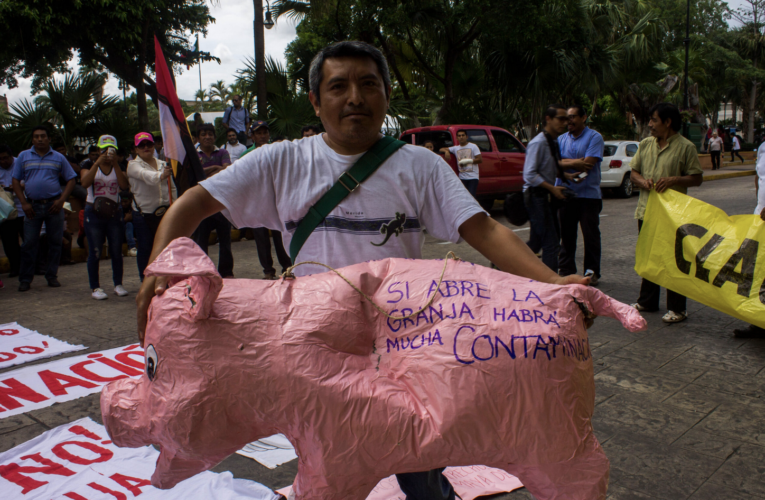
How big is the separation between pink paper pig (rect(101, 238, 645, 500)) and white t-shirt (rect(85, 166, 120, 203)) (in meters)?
5.65

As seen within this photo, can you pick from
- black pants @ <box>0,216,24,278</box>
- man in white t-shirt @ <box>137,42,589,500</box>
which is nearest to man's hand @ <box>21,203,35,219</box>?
black pants @ <box>0,216,24,278</box>

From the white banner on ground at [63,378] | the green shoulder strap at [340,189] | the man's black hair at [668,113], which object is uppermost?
the man's black hair at [668,113]

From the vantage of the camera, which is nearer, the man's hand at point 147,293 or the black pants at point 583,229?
the man's hand at point 147,293

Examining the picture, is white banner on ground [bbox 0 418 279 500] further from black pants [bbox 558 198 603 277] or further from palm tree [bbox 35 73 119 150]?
palm tree [bbox 35 73 119 150]

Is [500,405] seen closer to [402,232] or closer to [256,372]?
[256,372]

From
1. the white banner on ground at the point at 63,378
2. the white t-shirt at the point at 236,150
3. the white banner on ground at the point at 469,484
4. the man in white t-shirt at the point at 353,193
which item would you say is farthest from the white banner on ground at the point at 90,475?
the white t-shirt at the point at 236,150

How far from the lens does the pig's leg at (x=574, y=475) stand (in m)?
1.33

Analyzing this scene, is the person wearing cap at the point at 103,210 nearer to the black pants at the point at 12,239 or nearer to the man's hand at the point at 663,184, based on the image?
the black pants at the point at 12,239

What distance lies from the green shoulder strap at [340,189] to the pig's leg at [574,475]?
841 millimetres

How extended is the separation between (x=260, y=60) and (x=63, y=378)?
9.89m

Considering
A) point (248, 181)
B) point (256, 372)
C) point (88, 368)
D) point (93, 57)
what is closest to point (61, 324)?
point (88, 368)

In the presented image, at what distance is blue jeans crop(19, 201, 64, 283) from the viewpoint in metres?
7.09

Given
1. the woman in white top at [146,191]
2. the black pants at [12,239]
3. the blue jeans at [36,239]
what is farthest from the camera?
the black pants at [12,239]

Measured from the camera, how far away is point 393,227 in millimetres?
1735
